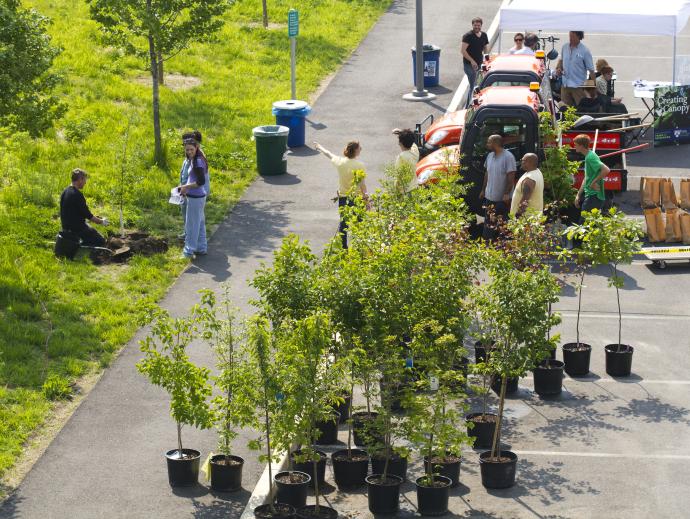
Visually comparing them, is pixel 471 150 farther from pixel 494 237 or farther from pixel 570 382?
Answer: pixel 570 382

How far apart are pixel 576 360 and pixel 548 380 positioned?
0.68 meters

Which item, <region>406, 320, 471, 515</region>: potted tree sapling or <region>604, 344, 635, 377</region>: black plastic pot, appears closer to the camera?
<region>406, 320, 471, 515</region>: potted tree sapling

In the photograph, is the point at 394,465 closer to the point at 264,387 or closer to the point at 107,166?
the point at 264,387

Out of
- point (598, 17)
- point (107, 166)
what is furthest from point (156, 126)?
point (598, 17)

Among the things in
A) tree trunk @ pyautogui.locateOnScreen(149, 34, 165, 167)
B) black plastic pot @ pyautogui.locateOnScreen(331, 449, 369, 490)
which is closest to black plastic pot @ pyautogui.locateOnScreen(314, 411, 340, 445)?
black plastic pot @ pyautogui.locateOnScreen(331, 449, 369, 490)

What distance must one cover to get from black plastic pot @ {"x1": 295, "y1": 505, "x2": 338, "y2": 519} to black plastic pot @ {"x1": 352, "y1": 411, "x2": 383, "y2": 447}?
0.83 m

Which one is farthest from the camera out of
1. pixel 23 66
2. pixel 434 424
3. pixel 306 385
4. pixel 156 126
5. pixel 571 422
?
pixel 156 126

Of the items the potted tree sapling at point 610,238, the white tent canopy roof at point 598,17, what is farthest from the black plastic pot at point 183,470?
the white tent canopy roof at point 598,17

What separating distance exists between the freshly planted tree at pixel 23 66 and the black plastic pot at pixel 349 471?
710 centimetres

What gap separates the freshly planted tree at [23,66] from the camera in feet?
51.4

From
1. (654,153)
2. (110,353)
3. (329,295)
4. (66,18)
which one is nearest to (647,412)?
(329,295)

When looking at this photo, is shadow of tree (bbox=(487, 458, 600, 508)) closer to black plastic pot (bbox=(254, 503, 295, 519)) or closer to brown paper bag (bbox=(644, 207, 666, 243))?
black plastic pot (bbox=(254, 503, 295, 519))

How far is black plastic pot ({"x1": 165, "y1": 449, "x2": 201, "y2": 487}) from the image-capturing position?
11453mm

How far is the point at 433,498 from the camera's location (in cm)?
1095
